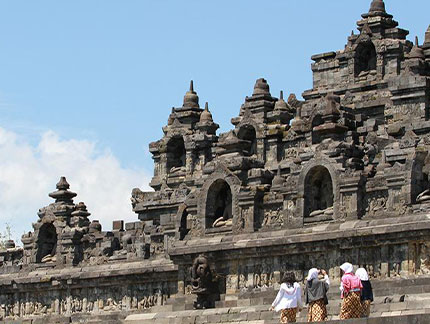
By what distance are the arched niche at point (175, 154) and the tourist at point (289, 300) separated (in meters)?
28.1

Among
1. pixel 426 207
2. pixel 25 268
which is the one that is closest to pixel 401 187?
pixel 426 207

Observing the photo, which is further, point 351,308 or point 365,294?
point 365,294

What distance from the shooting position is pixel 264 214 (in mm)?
73562

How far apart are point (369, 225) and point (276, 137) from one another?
12.8 m

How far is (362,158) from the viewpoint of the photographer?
72.1 meters

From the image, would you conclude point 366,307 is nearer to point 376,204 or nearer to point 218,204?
point 376,204

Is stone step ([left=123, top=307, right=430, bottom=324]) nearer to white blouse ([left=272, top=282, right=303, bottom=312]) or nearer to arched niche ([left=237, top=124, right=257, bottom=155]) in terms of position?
white blouse ([left=272, top=282, right=303, bottom=312])

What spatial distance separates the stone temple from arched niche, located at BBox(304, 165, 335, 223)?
71 mm

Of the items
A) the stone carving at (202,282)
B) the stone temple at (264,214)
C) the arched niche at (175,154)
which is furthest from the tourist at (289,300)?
the arched niche at (175,154)

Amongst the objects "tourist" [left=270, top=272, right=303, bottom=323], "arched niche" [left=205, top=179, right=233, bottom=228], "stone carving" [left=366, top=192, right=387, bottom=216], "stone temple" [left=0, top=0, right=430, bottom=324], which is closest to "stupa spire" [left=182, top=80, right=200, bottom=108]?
"stone temple" [left=0, top=0, right=430, bottom=324]

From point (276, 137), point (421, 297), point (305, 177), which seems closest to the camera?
point (421, 297)

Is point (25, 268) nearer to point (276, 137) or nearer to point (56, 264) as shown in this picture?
point (56, 264)

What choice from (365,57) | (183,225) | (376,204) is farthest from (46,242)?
(376,204)

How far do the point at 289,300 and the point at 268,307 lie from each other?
32.2ft
